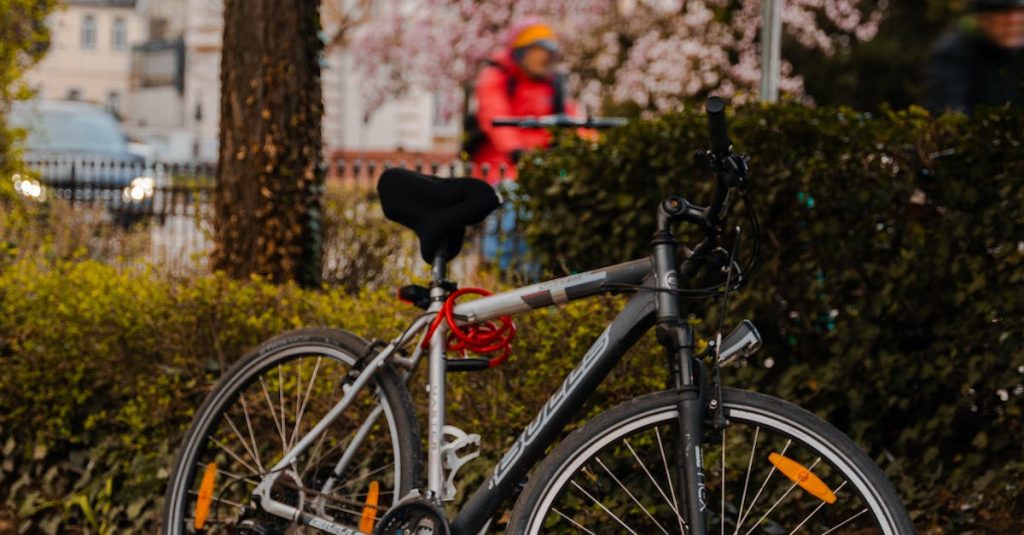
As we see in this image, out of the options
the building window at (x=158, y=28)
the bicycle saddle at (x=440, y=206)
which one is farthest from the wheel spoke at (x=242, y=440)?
the building window at (x=158, y=28)

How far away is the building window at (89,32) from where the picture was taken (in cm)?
7688

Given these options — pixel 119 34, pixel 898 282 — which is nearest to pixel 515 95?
pixel 898 282

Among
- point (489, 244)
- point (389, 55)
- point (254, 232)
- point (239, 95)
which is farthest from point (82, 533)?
point (389, 55)

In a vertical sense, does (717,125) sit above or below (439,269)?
above

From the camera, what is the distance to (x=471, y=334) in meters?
3.58

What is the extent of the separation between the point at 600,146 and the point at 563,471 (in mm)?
3030

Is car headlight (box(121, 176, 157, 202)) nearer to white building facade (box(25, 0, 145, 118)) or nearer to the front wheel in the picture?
the front wheel

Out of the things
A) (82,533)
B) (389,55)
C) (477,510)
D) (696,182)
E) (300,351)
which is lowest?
(82,533)

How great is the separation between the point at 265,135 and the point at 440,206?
2869mm

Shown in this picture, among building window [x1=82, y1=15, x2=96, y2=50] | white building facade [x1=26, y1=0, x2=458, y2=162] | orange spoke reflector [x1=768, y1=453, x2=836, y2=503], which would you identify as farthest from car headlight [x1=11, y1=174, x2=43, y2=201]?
building window [x1=82, y1=15, x2=96, y2=50]

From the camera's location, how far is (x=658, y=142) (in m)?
5.62

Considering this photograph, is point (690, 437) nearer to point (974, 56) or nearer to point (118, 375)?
→ point (118, 375)

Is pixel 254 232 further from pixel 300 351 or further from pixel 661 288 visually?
pixel 661 288

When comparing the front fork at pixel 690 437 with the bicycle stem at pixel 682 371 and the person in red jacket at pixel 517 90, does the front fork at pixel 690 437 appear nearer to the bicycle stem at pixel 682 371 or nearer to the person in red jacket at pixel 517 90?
the bicycle stem at pixel 682 371
